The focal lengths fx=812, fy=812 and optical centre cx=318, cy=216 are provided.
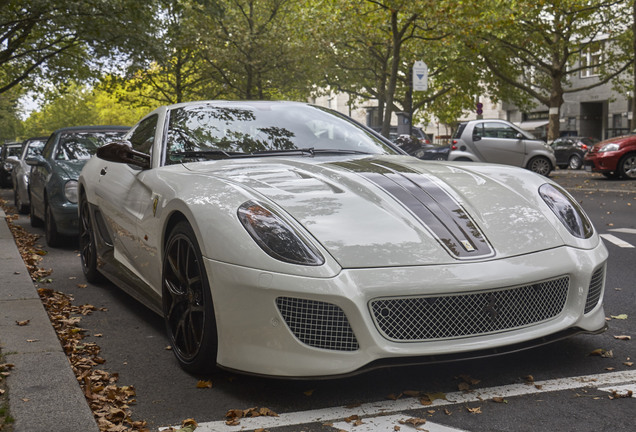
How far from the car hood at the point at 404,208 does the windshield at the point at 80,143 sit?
6.00m

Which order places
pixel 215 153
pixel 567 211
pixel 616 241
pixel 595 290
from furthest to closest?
1. pixel 616 241
2. pixel 215 153
3. pixel 567 211
4. pixel 595 290

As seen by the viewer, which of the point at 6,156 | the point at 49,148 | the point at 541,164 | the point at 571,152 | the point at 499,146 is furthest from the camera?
the point at 571,152

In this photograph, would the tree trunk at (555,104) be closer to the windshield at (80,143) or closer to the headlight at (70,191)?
the windshield at (80,143)

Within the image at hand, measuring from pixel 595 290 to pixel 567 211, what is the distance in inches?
17.1

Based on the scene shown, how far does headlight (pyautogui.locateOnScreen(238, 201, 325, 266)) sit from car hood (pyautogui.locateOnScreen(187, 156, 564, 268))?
0.25ft

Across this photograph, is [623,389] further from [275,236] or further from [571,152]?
[571,152]

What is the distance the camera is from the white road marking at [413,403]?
3.27 m

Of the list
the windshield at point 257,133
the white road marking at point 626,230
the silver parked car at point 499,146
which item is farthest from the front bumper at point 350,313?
the silver parked car at point 499,146

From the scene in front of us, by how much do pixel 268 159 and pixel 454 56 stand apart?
105 ft

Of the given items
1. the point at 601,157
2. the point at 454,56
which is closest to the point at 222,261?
the point at 601,157

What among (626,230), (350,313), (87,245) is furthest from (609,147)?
(350,313)

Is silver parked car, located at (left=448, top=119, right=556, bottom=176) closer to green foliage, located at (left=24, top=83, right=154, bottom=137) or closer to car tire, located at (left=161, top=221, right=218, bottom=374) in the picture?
car tire, located at (left=161, top=221, right=218, bottom=374)

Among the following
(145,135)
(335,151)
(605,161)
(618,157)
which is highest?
(145,135)

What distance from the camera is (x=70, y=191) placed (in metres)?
9.14
